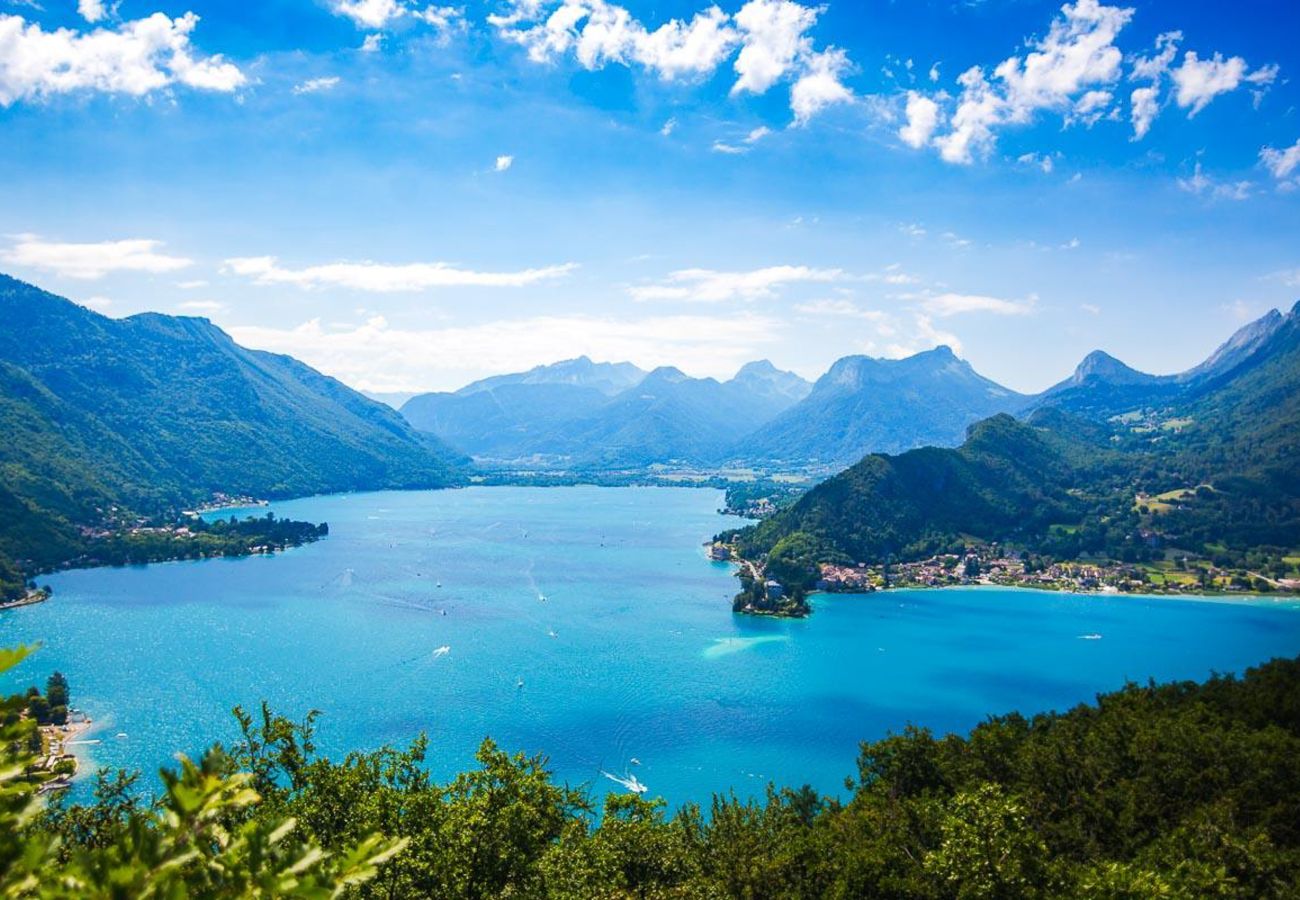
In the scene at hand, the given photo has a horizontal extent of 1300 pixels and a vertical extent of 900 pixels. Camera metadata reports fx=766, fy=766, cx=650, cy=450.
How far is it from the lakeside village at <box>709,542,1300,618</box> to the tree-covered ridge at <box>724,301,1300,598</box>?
7.46 ft

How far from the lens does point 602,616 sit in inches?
2884

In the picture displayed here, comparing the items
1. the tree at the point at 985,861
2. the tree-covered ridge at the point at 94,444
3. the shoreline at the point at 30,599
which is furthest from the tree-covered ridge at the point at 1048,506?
the tree-covered ridge at the point at 94,444

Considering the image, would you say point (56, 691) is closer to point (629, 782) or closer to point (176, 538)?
point (629, 782)

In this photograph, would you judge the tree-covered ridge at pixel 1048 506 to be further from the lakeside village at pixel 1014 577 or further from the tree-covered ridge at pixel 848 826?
the tree-covered ridge at pixel 848 826

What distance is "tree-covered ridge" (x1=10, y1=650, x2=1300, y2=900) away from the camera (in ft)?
46.9

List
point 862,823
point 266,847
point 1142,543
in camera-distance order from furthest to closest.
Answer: point 1142,543
point 862,823
point 266,847

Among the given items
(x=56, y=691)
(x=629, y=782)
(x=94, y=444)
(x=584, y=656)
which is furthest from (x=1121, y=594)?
(x=94, y=444)

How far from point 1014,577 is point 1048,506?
3497cm

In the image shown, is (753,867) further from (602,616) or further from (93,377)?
(93,377)

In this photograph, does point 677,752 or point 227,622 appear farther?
point 227,622

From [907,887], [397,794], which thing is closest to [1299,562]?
[907,887]

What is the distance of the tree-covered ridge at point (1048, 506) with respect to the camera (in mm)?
105812

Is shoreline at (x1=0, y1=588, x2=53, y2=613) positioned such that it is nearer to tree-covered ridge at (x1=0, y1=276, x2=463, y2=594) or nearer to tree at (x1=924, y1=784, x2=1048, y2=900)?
tree-covered ridge at (x1=0, y1=276, x2=463, y2=594)

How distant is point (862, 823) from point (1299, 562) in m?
106
